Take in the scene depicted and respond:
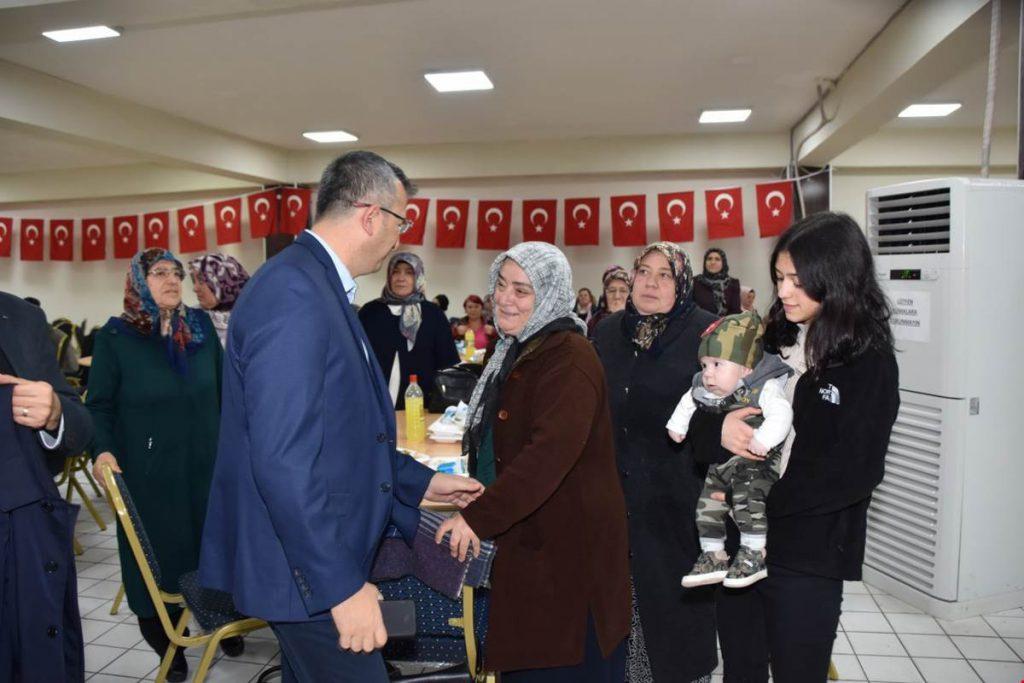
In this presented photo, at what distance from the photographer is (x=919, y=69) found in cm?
494

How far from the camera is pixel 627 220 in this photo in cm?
916

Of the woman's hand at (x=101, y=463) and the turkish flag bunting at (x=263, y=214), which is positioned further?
the turkish flag bunting at (x=263, y=214)

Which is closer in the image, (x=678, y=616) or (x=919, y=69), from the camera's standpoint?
(x=678, y=616)

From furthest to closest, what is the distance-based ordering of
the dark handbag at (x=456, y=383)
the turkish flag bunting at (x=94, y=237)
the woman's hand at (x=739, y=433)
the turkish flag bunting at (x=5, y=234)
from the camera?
the turkish flag bunting at (x=5, y=234)
the turkish flag bunting at (x=94, y=237)
the dark handbag at (x=456, y=383)
the woman's hand at (x=739, y=433)

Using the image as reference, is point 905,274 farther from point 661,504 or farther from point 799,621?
point 799,621

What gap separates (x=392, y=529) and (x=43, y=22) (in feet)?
16.2

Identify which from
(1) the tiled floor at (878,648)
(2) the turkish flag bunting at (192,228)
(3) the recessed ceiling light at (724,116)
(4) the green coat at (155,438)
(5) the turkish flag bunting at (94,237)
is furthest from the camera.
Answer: (5) the turkish flag bunting at (94,237)

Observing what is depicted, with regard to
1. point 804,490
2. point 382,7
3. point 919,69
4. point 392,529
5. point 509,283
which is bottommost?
point 392,529

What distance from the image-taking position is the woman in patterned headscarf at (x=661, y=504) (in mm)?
2324

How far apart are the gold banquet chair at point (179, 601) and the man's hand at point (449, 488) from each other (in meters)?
0.75

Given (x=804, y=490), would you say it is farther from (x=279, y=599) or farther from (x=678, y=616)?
(x=279, y=599)

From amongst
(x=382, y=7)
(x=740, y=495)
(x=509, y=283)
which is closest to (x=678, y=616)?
(x=740, y=495)

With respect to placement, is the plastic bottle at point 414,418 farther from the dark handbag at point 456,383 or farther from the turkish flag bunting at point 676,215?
the turkish flag bunting at point 676,215

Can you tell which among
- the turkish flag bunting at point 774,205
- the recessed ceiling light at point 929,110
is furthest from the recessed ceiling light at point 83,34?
the recessed ceiling light at point 929,110
